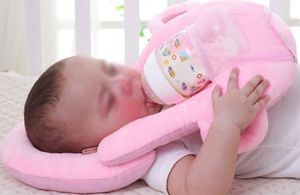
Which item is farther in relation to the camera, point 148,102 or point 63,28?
point 63,28

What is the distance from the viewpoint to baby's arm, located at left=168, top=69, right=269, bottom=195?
78 cm

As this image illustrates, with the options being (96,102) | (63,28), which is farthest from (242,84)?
(63,28)

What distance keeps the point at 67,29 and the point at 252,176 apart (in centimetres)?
109

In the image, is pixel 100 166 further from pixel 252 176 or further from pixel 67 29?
pixel 67 29

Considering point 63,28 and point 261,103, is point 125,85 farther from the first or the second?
point 63,28

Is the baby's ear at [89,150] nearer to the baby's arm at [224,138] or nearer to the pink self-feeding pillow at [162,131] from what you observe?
the pink self-feeding pillow at [162,131]

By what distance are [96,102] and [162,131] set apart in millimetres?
136

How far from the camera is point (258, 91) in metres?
0.80

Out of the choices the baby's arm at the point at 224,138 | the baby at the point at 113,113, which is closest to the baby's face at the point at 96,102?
the baby at the point at 113,113

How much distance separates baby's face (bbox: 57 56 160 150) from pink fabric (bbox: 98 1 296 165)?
0.13 feet

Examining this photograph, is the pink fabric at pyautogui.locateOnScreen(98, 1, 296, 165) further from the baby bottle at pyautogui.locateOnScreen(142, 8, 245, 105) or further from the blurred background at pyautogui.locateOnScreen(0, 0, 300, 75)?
the blurred background at pyautogui.locateOnScreen(0, 0, 300, 75)

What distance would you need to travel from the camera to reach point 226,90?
814 mm

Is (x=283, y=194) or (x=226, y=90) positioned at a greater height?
(x=226, y=90)

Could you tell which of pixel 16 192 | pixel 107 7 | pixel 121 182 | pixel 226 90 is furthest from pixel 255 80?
pixel 107 7
